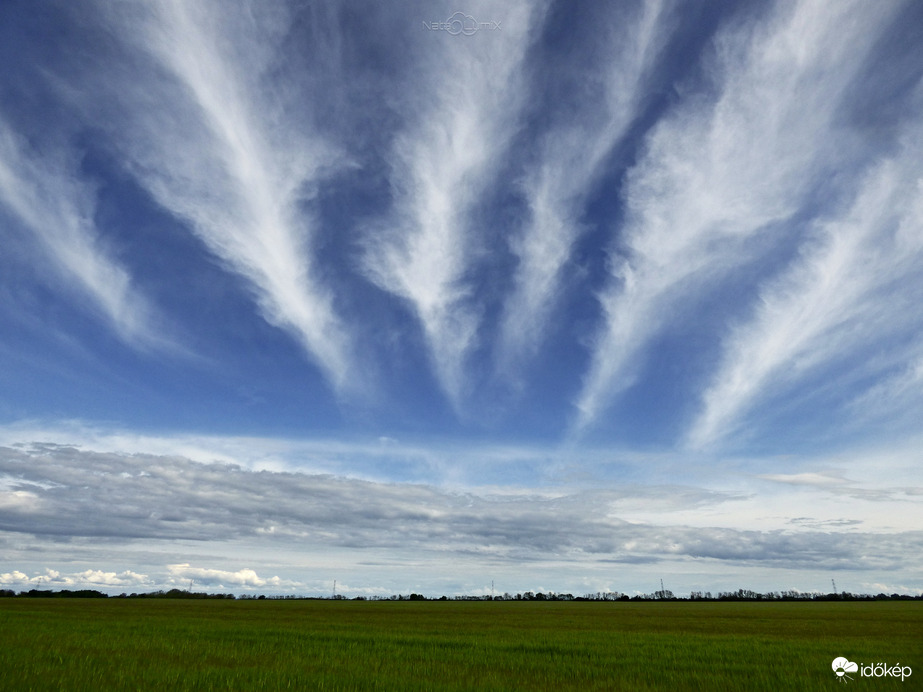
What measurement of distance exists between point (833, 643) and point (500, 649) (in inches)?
888

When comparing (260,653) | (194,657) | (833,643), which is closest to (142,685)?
(194,657)

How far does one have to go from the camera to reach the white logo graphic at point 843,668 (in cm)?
2060

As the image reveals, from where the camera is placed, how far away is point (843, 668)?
2250 cm

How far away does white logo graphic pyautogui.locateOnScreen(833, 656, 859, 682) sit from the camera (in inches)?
811

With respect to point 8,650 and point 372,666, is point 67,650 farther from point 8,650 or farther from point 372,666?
point 372,666

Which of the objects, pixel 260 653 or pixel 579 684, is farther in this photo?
pixel 260 653

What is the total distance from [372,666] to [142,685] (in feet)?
29.8

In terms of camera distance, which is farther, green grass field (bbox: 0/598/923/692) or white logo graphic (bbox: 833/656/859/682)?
white logo graphic (bbox: 833/656/859/682)

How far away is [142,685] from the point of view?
16.5 metres

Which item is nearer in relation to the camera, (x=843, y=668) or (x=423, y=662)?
(x=843, y=668)

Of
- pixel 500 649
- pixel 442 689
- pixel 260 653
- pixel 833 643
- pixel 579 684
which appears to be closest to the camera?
pixel 442 689

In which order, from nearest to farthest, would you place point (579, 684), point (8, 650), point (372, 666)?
point (579, 684), point (372, 666), point (8, 650)

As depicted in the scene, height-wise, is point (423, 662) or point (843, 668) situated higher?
point (423, 662)

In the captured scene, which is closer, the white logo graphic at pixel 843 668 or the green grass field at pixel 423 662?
the green grass field at pixel 423 662
